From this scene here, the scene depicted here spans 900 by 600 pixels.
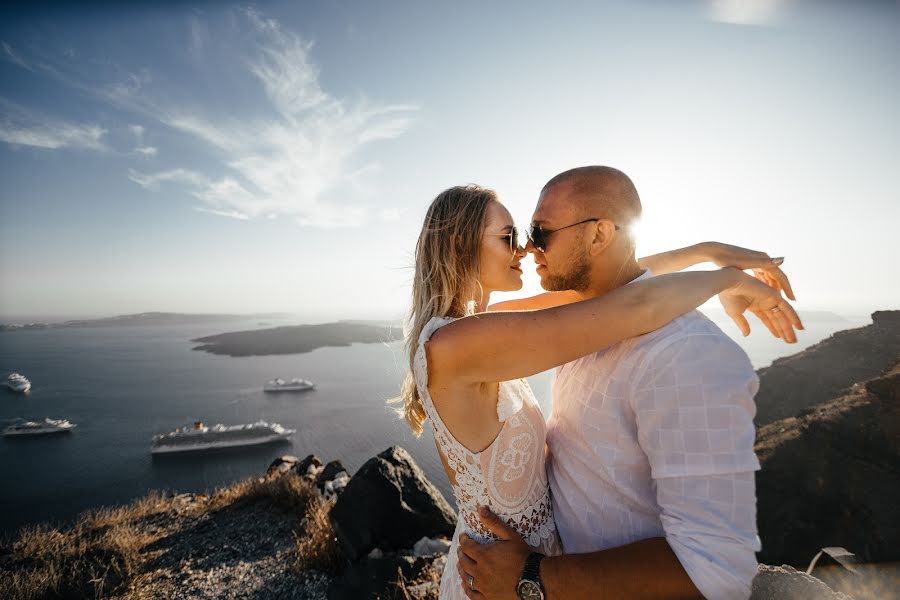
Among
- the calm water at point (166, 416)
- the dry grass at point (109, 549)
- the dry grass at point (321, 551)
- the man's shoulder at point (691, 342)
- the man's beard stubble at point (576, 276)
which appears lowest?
the calm water at point (166, 416)

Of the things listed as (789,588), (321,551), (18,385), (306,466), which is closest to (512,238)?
(789,588)

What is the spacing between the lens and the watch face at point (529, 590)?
1.42 metres

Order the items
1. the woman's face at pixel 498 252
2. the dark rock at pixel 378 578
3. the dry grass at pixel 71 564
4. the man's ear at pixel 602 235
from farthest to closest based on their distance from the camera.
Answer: the dry grass at pixel 71 564, the dark rock at pixel 378 578, the woman's face at pixel 498 252, the man's ear at pixel 602 235

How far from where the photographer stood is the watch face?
1421 millimetres

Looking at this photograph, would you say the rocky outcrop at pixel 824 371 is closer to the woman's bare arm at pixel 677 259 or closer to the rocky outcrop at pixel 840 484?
the rocky outcrop at pixel 840 484

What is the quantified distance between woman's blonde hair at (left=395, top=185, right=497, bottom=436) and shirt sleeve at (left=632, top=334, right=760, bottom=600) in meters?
0.97

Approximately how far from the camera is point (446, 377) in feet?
4.93

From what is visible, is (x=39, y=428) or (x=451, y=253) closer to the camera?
(x=451, y=253)

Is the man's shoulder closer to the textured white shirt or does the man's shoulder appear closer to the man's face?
the textured white shirt

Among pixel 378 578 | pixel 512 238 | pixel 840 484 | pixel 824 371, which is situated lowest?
pixel 840 484

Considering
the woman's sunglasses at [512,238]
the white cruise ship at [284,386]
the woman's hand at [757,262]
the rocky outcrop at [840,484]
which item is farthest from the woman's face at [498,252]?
the white cruise ship at [284,386]

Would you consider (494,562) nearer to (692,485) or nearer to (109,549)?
(692,485)

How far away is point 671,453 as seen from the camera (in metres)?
1.23

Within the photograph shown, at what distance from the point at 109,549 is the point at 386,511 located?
461 centimetres
